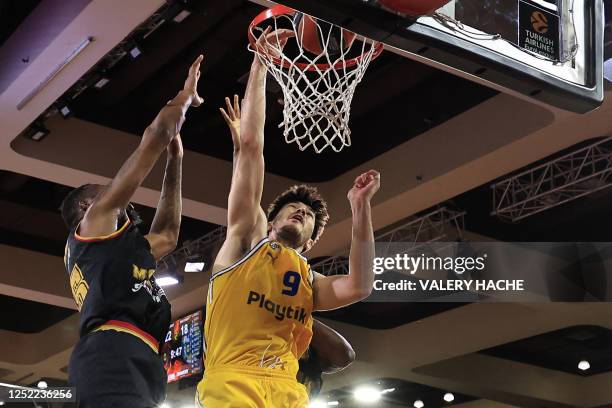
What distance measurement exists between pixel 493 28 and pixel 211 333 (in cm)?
181

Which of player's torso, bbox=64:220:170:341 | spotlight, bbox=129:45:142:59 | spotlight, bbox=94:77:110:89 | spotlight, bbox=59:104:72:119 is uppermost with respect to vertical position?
spotlight, bbox=94:77:110:89

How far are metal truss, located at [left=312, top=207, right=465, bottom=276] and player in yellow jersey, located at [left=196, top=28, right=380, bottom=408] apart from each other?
6.28 metres

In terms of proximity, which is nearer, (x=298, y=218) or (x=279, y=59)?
(x=298, y=218)

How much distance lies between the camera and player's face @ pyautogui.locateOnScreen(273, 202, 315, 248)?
414cm

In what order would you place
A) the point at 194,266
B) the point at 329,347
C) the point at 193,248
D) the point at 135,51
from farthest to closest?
the point at 193,248, the point at 194,266, the point at 135,51, the point at 329,347

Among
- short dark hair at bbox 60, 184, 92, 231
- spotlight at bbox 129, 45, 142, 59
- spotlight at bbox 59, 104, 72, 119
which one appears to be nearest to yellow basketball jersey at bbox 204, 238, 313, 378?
short dark hair at bbox 60, 184, 92, 231

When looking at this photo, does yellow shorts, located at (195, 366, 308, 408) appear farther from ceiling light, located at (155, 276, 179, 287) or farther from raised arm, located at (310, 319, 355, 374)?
ceiling light, located at (155, 276, 179, 287)

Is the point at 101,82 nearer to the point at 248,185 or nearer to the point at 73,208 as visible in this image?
the point at 248,185

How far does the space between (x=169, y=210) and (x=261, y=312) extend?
23.9 inches

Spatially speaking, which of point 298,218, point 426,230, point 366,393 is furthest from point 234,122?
point 366,393

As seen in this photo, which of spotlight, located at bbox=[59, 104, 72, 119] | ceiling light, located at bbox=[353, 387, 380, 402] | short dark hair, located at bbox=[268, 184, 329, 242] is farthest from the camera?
ceiling light, located at bbox=[353, 387, 380, 402]

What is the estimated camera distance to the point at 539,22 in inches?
171

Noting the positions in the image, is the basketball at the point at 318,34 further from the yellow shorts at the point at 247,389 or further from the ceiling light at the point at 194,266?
the ceiling light at the point at 194,266

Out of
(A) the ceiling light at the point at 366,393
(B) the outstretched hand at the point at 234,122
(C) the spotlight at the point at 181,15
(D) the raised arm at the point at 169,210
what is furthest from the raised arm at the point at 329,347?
(A) the ceiling light at the point at 366,393
